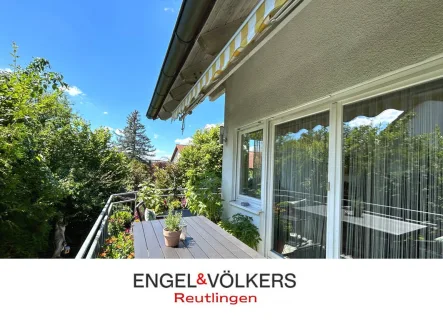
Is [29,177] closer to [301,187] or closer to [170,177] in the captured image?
[301,187]

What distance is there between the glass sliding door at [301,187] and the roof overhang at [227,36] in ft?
5.02

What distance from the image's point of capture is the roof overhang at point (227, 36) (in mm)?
2000

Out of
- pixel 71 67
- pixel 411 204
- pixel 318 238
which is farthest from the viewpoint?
pixel 71 67

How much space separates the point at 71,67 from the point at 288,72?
4.13 meters

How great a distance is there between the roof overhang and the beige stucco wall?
0.64 metres

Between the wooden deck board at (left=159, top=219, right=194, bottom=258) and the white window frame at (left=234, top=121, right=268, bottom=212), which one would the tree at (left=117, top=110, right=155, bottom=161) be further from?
the wooden deck board at (left=159, top=219, right=194, bottom=258)

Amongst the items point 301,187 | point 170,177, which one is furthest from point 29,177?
point 170,177

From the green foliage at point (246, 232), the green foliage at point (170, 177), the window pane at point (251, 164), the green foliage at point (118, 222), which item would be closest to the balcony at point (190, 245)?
the green foliage at point (246, 232)

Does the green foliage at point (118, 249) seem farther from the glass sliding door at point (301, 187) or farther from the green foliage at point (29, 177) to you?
the glass sliding door at point (301, 187)

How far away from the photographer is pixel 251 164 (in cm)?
526

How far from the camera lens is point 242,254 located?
2652 mm
